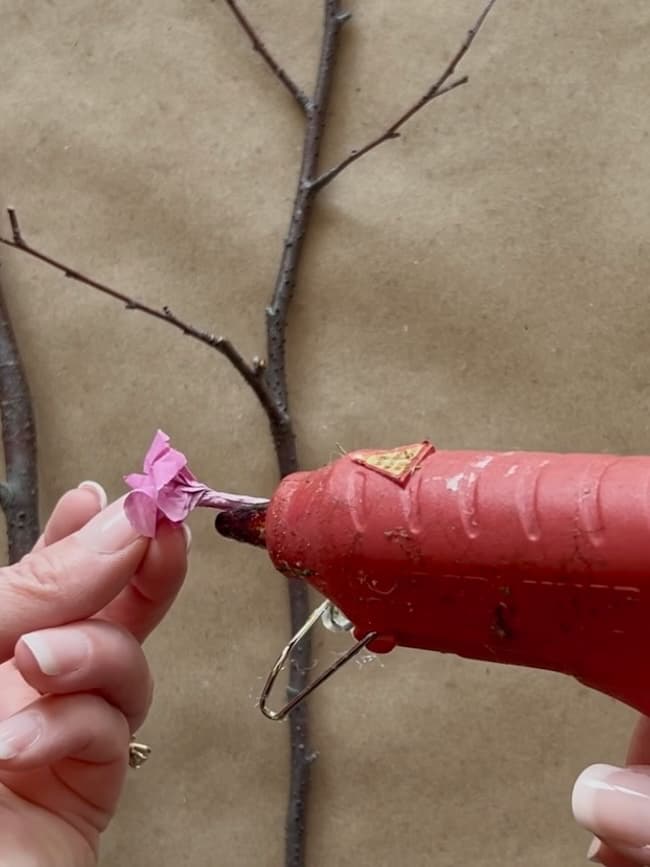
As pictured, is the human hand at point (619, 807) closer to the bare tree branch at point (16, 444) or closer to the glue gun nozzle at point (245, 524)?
the glue gun nozzle at point (245, 524)

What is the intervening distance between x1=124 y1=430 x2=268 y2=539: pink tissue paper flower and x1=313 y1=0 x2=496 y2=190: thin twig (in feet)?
1.19

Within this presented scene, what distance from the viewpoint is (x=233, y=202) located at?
2.59 ft

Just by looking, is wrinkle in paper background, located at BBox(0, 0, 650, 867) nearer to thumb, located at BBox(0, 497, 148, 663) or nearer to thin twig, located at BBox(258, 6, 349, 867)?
thin twig, located at BBox(258, 6, 349, 867)

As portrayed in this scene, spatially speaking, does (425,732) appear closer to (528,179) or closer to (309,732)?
(309,732)

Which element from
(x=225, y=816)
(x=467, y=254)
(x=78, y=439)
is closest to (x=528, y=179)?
(x=467, y=254)

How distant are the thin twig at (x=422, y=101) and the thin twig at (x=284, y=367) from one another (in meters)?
0.02

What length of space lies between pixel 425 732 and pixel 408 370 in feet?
0.96

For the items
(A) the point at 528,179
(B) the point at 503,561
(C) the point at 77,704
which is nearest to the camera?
(B) the point at 503,561

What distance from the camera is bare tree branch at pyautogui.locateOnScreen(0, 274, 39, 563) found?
763 millimetres

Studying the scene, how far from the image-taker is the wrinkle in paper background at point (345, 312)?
2.44ft

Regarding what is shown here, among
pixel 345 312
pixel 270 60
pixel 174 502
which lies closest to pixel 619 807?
pixel 174 502

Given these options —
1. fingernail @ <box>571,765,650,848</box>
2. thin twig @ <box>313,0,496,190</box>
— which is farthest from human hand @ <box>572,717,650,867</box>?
thin twig @ <box>313,0,496,190</box>

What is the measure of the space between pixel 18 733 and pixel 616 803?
27 cm

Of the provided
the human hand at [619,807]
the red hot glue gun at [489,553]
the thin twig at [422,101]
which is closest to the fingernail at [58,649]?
the red hot glue gun at [489,553]
